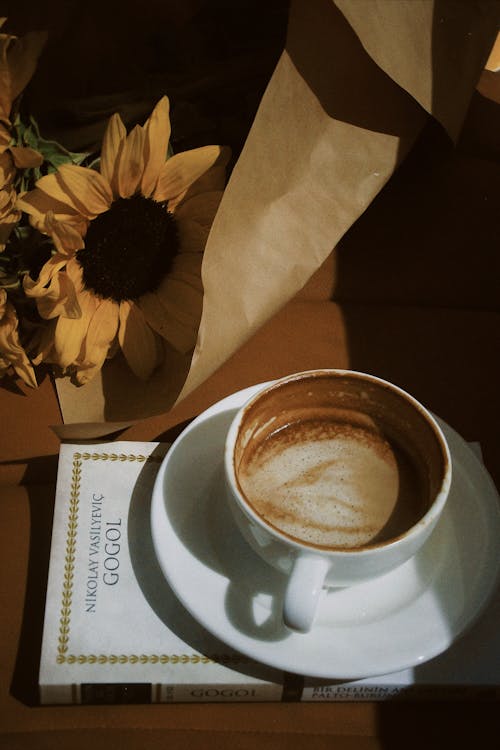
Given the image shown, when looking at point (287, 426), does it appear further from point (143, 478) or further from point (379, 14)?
point (379, 14)

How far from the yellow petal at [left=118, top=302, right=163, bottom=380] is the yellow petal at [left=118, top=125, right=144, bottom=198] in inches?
3.4

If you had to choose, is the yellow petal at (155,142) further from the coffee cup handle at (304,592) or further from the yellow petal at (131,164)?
the coffee cup handle at (304,592)

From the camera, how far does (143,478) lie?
568 millimetres

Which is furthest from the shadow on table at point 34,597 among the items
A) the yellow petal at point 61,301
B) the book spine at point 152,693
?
the yellow petal at point 61,301

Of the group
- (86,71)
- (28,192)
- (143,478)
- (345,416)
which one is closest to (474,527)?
(345,416)

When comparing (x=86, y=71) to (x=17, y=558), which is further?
(x=86, y=71)

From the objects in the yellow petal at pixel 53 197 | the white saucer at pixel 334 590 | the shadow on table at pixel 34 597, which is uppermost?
the yellow petal at pixel 53 197

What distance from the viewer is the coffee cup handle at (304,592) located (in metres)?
0.41

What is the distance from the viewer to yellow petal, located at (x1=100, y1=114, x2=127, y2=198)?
0.53 m

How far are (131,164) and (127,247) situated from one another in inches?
2.4

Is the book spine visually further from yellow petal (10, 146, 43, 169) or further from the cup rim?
yellow petal (10, 146, 43, 169)

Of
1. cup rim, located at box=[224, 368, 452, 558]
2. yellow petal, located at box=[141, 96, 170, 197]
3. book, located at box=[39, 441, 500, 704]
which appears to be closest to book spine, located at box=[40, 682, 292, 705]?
book, located at box=[39, 441, 500, 704]

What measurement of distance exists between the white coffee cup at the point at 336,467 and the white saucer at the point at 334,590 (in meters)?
0.03

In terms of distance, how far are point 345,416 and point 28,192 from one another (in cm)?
24
